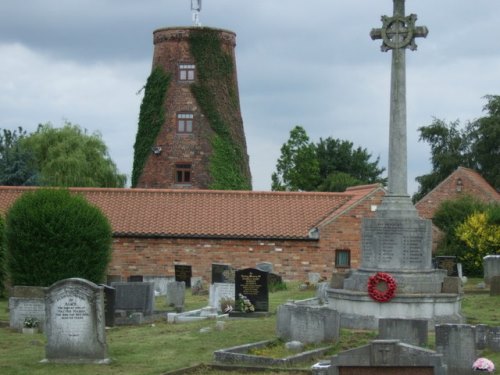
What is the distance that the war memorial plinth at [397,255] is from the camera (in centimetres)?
2367

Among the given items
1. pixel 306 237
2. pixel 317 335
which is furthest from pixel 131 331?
pixel 306 237

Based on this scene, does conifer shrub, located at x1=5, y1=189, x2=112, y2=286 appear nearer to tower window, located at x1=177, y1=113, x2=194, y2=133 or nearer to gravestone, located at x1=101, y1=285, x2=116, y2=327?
gravestone, located at x1=101, y1=285, x2=116, y2=327

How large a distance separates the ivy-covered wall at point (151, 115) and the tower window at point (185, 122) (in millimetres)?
874

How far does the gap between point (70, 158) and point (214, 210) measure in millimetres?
19865

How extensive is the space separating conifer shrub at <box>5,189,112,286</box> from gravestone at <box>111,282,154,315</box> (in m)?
8.24

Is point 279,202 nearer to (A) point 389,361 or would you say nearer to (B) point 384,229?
(B) point 384,229

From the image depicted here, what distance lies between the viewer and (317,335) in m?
21.2

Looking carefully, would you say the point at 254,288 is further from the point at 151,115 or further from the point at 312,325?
the point at 151,115

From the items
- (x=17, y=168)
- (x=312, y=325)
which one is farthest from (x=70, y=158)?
(x=312, y=325)

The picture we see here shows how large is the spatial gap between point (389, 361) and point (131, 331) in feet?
38.2

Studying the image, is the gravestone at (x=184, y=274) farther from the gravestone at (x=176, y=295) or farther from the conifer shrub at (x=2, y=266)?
the gravestone at (x=176, y=295)

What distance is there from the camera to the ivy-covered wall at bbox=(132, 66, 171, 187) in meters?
60.5

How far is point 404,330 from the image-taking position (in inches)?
789

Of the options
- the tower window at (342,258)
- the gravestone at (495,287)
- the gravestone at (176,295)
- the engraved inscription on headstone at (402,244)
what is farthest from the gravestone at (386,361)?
the tower window at (342,258)
